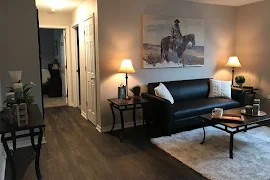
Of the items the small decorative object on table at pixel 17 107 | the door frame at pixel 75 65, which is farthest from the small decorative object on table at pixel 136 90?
the door frame at pixel 75 65

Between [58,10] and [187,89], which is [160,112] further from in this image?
[58,10]

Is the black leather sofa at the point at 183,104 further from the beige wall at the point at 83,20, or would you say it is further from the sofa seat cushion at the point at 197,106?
the beige wall at the point at 83,20

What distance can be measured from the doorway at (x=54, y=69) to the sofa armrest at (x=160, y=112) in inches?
122

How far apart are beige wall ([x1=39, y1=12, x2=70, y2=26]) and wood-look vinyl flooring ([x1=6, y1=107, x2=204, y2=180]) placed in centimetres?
270

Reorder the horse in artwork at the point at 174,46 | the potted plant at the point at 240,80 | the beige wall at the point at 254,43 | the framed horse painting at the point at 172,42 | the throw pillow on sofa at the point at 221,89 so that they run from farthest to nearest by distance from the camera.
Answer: the potted plant at the point at 240,80
the beige wall at the point at 254,43
the throw pillow on sofa at the point at 221,89
the horse in artwork at the point at 174,46
the framed horse painting at the point at 172,42

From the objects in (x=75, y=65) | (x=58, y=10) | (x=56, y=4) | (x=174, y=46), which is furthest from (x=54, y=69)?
(x=174, y=46)

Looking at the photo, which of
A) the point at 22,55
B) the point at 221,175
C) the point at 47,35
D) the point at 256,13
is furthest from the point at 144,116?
the point at 47,35

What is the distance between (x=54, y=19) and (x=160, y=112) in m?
3.63

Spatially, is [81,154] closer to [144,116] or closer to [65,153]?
[65,153]

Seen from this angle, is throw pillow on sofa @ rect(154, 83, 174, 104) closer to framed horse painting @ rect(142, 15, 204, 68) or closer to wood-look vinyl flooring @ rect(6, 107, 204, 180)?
framed horse painting @ rect(142, 15, 204, 68)

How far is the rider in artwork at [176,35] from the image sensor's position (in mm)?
4645

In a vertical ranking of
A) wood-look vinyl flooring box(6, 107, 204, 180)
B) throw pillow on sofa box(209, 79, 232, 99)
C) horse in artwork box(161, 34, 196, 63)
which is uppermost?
horse in artwork box(161, 34, 196, 63)

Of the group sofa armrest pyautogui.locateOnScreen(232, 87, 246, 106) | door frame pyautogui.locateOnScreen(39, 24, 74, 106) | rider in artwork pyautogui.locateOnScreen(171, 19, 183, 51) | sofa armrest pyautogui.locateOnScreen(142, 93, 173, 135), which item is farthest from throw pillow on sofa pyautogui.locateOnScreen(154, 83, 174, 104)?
door frame pyautogui.locateOnScreen(39, 24, 74, 106)

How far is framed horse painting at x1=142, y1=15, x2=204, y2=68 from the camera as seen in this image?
440 centimetres
